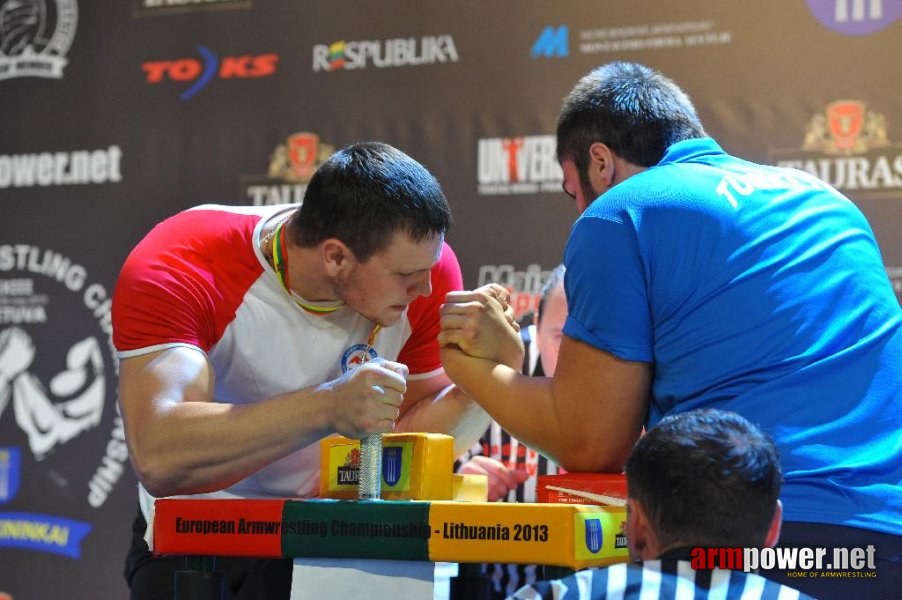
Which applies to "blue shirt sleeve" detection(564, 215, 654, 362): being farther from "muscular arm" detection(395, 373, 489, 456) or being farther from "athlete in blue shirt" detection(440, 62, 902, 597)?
"muscular arm" detection(395, 373, 489, 456)

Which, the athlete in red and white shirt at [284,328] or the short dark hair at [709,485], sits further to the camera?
the athlete in red and white shirt at [284,328]

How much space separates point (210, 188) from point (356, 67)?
70 centimetres

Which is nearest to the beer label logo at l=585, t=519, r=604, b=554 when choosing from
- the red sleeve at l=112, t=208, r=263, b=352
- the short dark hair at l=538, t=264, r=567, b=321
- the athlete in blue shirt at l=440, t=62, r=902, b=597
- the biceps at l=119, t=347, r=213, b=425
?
the athlete in blue shirt at l=440, t=62, r=902, b=597

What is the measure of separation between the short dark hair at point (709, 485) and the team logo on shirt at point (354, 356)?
103 centimetres

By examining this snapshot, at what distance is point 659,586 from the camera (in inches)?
48.3

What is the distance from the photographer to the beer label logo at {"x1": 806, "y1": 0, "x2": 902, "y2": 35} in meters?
3.46

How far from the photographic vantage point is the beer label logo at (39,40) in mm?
4246

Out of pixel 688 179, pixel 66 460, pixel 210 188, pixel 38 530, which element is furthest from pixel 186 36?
pixel 688 179

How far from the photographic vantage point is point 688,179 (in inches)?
67.6

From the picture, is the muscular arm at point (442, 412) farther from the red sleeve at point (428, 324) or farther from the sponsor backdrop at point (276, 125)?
the sponsor backdrop at point (276, 125)

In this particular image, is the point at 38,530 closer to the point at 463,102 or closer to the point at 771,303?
the point at 463,102

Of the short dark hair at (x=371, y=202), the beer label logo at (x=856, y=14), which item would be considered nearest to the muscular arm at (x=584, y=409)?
the short dark hair at (x=371, y=202)

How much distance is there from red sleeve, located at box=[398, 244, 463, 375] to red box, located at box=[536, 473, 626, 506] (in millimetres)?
777

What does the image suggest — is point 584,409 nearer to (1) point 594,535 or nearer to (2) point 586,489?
(2) point 586,489
